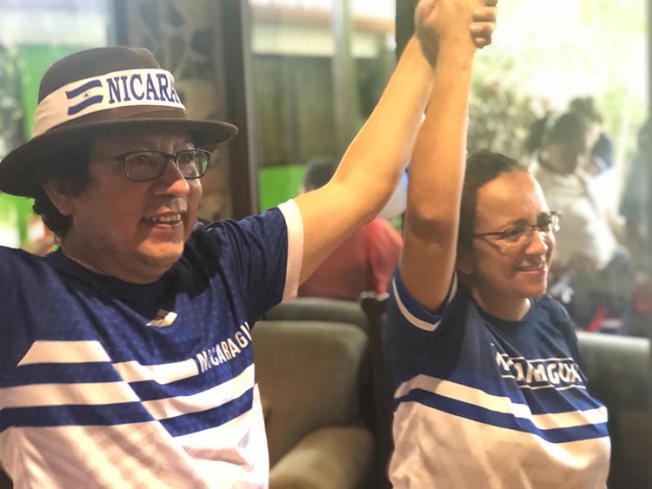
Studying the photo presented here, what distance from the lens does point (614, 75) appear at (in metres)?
2.44

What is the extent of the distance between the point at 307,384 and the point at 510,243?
1.11m

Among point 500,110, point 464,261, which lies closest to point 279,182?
point 500,110

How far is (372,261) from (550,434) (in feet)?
4.48

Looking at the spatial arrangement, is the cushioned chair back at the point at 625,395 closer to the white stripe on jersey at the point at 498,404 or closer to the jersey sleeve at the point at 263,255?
the white stripe on jersey at the point at 498,404

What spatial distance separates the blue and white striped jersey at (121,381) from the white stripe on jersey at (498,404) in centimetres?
24

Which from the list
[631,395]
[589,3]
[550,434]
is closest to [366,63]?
[589,3]

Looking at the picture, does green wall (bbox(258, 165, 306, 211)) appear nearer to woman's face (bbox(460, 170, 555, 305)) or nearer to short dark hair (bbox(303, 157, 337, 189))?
short dark hair (bbox(303, 157, 337, 189))

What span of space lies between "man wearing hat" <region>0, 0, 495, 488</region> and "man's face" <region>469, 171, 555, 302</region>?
145mm

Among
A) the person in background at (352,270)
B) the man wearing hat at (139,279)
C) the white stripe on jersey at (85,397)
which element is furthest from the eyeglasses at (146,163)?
the person in background at (352,270)

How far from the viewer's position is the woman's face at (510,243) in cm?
105

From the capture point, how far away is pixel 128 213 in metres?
0.89

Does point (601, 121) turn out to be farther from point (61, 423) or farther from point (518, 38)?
point (61, 423)

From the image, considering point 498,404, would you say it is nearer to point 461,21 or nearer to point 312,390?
point 461,21

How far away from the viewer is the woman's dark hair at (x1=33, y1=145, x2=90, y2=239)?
0.90 m
